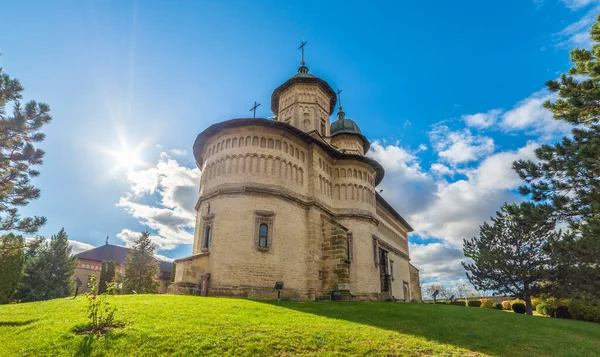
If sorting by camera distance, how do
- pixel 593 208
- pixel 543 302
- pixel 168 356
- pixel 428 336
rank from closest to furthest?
pixel 168 356 → pixel 428 336 → pixel 593 208 → pixel 543 302

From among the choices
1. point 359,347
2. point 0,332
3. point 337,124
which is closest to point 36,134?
point 0,332

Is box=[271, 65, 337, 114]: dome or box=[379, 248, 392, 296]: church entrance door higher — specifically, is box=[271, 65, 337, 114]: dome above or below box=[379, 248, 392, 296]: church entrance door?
above

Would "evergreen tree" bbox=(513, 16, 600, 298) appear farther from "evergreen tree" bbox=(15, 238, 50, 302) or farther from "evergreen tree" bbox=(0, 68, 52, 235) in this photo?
"evergreen tree" bbox=(15, 238, 50, 302)

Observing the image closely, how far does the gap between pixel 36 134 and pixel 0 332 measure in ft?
25.3

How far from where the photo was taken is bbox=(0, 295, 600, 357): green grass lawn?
688cm

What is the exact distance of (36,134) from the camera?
12.4 metres

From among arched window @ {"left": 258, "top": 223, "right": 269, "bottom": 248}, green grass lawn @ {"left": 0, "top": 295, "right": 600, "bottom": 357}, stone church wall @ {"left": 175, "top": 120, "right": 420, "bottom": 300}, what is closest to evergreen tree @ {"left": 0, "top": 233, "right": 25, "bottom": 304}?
stone church wall @ {"left": 175, "top": 120, "right": 420, "bottom": 300}

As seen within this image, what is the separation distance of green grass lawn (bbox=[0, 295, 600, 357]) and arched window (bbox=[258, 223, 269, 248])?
6.32 metres

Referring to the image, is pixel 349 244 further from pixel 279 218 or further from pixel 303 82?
pixel 303 82

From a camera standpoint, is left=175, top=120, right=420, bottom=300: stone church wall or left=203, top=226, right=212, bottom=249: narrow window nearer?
left=175, top=120, right=420, bottom=300: stone church wall

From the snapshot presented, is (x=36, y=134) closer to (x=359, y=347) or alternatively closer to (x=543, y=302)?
(x=359, y=347)

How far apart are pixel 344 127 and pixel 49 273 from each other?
1417 inches

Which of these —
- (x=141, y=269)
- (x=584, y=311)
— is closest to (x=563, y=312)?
(x=584, y=311)

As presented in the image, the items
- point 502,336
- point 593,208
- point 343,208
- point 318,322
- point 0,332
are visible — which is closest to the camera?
point 0,332
